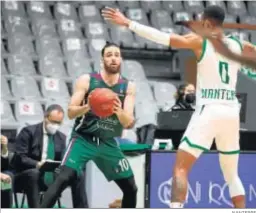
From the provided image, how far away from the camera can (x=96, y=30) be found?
9.30 meters

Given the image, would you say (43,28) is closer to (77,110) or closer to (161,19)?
(161,19)

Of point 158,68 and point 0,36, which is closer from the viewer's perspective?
point 0,36

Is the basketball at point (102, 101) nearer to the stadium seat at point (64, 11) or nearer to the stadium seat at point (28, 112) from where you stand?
the stadium seat at point (28, 112)

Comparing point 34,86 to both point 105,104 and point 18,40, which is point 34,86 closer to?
point 18,40

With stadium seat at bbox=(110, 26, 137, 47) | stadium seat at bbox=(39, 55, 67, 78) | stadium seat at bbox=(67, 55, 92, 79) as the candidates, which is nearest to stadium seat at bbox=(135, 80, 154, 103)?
stadium seat at bbox=(67, 55, 92, 79)

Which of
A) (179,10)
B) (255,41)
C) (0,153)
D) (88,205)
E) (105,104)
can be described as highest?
(179,10)

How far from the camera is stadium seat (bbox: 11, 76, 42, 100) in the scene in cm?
809

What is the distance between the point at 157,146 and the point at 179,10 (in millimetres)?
3533

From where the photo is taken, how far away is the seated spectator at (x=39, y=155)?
5805mm

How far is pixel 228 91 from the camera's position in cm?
519

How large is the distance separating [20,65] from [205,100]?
373 cm

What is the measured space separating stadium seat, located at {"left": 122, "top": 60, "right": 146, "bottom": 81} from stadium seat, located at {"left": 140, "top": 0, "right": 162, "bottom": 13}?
91 centimetres

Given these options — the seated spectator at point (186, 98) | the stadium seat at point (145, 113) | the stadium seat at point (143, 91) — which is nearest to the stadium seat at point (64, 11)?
the stadium seat at point (143, 91)

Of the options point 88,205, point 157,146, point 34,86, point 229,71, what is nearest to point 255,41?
point 229,71
